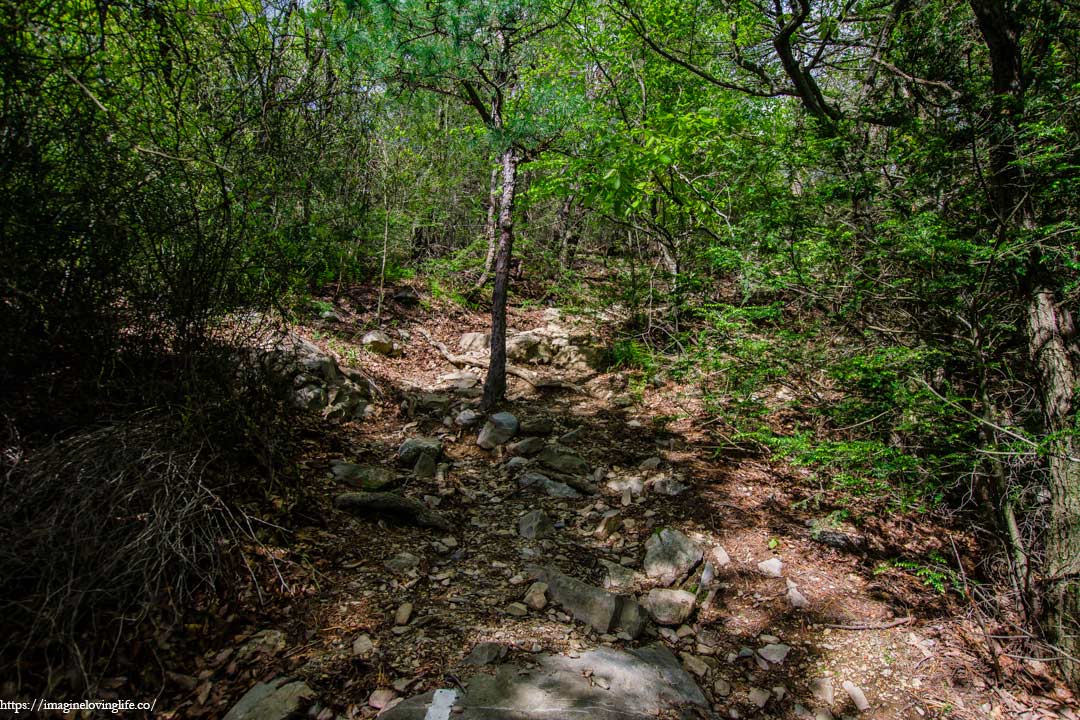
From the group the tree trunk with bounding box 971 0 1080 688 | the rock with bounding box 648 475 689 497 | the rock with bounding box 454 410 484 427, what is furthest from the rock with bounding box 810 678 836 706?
the rock with bounding box 454 410 484 427

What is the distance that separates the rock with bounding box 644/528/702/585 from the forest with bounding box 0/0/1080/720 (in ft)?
0.09

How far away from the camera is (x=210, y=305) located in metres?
3.30

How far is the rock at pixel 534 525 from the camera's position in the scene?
4059 mm

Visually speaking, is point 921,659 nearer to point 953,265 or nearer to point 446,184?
point 953,265

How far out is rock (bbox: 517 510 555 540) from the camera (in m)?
4.06

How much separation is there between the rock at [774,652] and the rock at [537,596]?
1.39 meters

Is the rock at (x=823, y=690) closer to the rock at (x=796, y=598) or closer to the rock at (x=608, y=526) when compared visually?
A: the rock at (x=796, y=598)

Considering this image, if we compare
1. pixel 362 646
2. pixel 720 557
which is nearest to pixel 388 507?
pixel 362 646

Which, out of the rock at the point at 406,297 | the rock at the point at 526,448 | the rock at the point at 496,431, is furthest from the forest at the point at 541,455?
the rock at the point at 406,297

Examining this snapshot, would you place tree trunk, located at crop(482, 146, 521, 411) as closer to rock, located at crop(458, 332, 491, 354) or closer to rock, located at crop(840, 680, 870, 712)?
rock, located at crop(458, 332, 491, 354)

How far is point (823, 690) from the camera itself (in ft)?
9.41

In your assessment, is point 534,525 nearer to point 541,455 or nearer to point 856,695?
point 541,455

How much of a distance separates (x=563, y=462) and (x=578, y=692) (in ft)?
9.86

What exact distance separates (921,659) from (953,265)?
2.56 m
